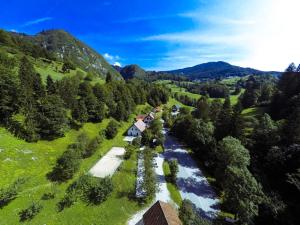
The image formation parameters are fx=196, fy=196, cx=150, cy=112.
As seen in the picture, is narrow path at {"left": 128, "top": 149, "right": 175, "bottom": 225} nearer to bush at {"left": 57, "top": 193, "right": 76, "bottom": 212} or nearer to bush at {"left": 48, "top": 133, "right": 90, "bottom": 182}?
bush at {"left": 57, "top": 193, "right": 76, "bottom": 212}

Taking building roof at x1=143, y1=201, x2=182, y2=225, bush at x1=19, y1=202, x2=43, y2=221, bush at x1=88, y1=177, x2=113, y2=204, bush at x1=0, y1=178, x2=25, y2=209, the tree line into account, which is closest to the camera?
building roof at x1=143, y1=201, x2=182, y2=225

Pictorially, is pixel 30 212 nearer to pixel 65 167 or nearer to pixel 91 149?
pixel 65 167

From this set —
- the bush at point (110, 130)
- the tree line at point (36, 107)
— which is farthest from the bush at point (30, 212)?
the bush at point (110, 130)

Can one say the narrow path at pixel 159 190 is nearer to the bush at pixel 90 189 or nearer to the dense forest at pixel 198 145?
the dense forest at pixel 198 145

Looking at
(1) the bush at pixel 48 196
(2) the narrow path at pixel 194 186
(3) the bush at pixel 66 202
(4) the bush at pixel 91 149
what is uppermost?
(4) the bush at pixel 91 149

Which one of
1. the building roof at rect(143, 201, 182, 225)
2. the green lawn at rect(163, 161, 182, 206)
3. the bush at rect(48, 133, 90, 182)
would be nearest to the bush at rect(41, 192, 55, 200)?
the bush at rect(48, 133, 90, 182)

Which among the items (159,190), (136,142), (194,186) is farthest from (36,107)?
(194,186)
